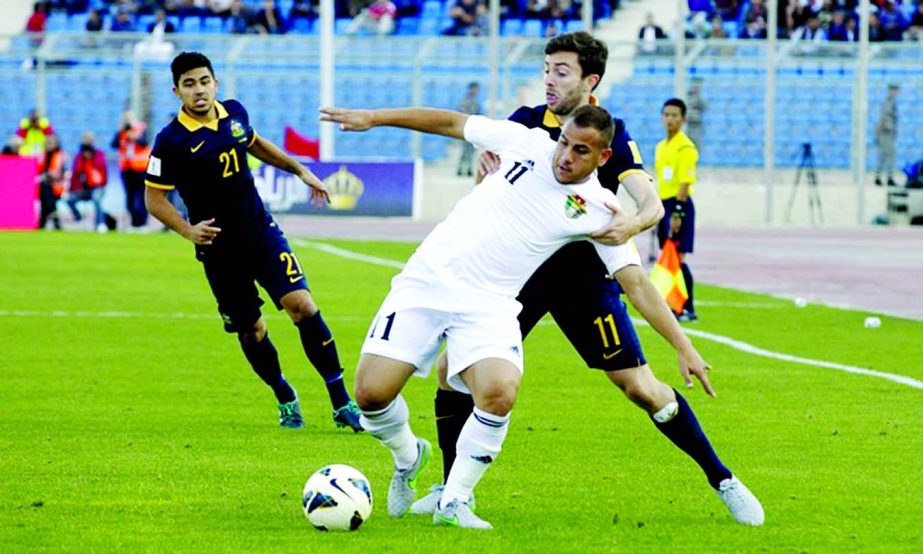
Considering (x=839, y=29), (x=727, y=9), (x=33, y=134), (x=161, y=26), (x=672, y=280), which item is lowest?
(x=672, y=280)

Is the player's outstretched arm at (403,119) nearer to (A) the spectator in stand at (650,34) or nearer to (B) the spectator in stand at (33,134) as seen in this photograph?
(B) the spectator in stand at (33,134)

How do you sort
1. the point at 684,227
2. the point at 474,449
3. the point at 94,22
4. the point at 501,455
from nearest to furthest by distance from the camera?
the point at 474,449, the point at 501,455, the point at 684,227, the point at 94,22

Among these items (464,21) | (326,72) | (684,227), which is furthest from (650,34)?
(684,227)

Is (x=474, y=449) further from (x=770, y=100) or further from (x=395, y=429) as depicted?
(x=770, y=100)

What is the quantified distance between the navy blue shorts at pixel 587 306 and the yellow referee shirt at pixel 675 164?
10.1 metres

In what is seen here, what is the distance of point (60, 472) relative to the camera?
8.60m

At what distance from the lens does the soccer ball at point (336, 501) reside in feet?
23.6

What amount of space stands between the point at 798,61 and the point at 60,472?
3124 cm

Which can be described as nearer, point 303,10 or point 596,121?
point 596,121

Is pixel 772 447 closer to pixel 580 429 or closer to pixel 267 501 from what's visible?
pixel 580 429

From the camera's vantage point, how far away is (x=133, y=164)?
32969 mm

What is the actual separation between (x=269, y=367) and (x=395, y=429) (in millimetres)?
3210

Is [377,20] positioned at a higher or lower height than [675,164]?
higher

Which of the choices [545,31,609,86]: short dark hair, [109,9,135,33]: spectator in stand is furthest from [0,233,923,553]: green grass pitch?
[109,9,135,33]: spectator in stand
